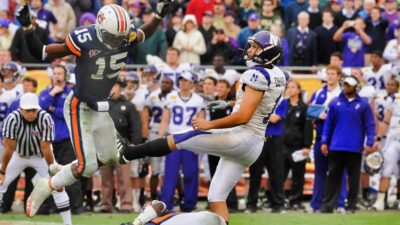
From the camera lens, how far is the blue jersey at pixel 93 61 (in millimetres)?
11867

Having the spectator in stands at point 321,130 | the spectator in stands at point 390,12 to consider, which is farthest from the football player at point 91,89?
the spectator in stands at point 390,12

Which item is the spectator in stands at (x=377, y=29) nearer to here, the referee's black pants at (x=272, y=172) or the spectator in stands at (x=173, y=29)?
the spectator in stands at (x=173, y=29)

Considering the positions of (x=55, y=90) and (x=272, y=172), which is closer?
(x=55, y=90)

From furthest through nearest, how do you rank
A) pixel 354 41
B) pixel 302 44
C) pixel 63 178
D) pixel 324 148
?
pixel 302 44, pixel 354 41, pixel 324 148, pixel 63 178

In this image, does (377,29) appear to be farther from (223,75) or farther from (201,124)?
(201,124)

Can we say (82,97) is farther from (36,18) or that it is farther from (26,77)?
(36,18)

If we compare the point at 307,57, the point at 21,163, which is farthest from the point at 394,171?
the point at 21,163

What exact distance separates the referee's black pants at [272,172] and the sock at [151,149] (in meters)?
4.66

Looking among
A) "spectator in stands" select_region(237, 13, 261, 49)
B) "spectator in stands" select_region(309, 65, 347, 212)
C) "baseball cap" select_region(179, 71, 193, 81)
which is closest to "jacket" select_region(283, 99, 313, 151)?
"spectator in stands" select_region(309, 65, 347, 212)

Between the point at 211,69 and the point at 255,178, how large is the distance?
2182 mm

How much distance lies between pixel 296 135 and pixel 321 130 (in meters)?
0.42

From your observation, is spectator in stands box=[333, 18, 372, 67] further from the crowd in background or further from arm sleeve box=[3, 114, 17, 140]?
arm sleeve box=[3, 114, 17, 140]

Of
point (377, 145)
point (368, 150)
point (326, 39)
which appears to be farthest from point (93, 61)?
point (326, 39)

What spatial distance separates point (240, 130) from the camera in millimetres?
11430
